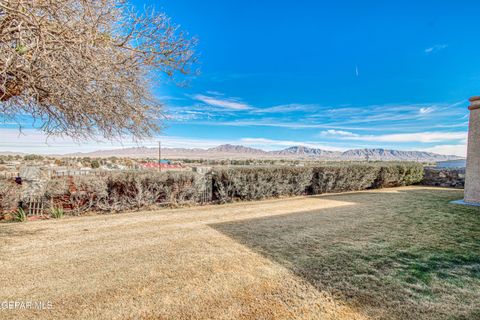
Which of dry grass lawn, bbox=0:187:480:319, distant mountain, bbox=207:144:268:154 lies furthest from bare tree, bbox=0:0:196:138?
distant mountain, bbox=207:144:268:154

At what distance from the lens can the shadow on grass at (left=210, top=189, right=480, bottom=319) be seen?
281 centimetres

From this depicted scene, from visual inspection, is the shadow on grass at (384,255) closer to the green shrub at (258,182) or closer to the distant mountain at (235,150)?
the green shrub at (258,182)

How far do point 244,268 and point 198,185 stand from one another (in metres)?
5.99

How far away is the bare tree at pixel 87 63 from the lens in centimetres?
292

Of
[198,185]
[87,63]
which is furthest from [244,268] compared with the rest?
[198,185]

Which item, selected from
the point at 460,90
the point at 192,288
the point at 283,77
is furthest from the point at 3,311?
the point at 460,90

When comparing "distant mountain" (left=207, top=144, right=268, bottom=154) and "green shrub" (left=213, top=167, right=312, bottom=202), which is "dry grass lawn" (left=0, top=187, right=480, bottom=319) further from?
"distant mountain" (left=207, top=144, right=268, bottom=154)

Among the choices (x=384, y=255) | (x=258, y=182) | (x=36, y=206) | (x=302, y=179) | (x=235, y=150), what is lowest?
(x=36, y=206)

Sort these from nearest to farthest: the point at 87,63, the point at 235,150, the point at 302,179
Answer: the point at 87,63 → the point at 302,179 → the point at 235,150

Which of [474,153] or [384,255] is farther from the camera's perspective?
[474,153]

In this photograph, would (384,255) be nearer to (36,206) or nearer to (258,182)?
(258,182)

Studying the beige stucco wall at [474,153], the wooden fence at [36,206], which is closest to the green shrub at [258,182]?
the wooden fence at [36,206]

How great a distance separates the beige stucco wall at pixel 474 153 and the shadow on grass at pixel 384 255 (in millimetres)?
2112

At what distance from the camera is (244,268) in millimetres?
3658
